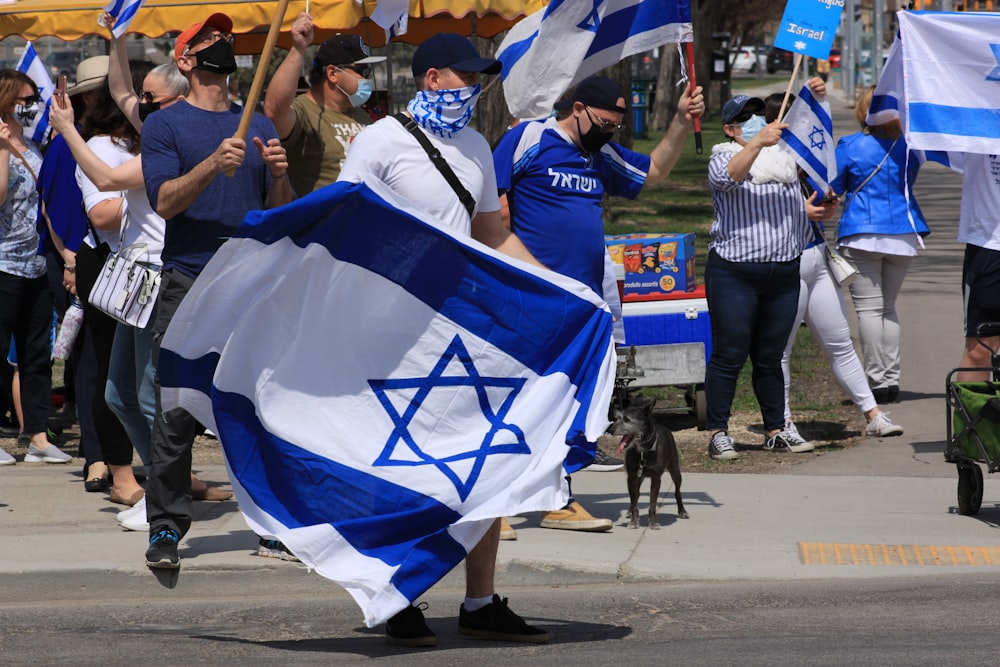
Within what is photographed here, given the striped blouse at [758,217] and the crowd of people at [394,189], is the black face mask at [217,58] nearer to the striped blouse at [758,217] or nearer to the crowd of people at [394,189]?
the crowd of people at [394,189]

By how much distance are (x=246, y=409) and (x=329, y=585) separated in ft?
4.06

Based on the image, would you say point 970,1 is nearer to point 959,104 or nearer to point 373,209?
point 959,104

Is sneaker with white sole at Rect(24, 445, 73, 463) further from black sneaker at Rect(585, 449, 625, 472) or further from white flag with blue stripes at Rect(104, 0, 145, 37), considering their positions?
white flag with blue stripes at Rect(104, 0, 145, 37)

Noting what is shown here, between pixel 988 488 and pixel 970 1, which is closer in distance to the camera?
pixel 988 488

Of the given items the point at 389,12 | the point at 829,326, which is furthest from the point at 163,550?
the point at 829,326

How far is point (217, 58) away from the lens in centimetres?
604

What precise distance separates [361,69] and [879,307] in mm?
4666

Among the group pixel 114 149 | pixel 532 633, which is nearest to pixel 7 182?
pixel 114 149

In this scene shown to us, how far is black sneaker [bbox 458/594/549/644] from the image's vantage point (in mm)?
5430

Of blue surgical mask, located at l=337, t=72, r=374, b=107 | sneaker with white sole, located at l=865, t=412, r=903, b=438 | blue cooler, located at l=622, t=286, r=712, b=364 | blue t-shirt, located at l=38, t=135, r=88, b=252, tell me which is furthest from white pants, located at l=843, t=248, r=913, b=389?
blue t-shirt, located at l=38, t=135, r=88, b=252

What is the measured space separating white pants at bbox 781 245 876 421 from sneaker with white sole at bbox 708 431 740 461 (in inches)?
24.7

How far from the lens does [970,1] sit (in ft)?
115

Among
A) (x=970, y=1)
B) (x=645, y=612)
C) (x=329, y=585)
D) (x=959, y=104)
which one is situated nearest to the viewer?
(x=645, y=612)

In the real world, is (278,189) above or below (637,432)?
above
